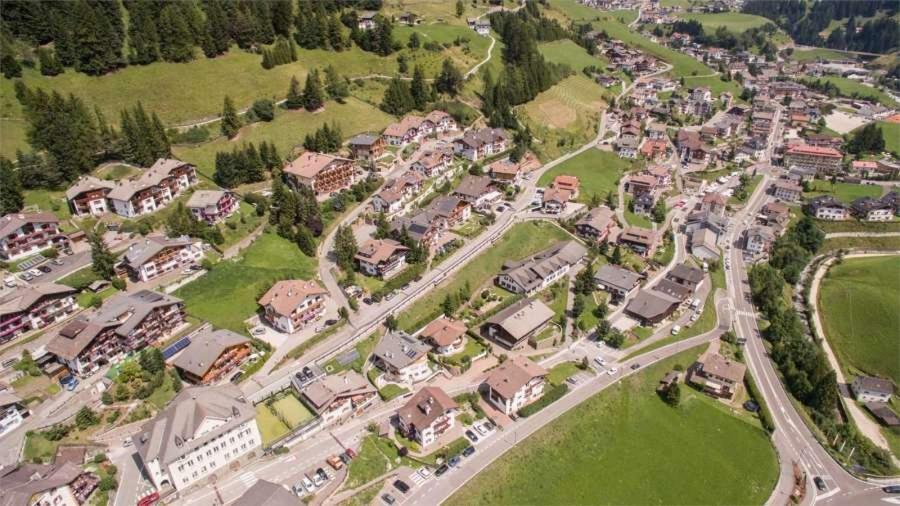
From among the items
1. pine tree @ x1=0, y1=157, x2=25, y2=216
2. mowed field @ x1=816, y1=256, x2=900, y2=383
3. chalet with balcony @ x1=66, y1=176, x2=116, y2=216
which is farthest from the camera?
chalet with balcony @ x1=66, y1=176, x2=116, y2=216

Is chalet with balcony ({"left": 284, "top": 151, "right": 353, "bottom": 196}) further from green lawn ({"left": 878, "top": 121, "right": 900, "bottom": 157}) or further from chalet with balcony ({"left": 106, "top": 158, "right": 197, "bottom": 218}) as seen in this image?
green lawn ({"left": 878, "top": 121, "right": 900, "bottom": 157})

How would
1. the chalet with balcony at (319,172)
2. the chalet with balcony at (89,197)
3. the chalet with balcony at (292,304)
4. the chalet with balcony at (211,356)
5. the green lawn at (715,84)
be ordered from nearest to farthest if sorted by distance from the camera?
the chalet with balcony at (211,356) → the chalet with balcony at (292,304) → the chalet with balcony at (89,197) → the chalet with balcony at (319,172) → the green lawn at (715,84)

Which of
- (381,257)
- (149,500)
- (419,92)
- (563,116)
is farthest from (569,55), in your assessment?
(149,500)

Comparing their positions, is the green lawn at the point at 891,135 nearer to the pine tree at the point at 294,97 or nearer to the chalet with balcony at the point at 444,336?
the chalet with balcony at the point at 444,336

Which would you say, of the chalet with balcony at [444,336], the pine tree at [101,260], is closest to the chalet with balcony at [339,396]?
the chalet with balcony at [444,336]

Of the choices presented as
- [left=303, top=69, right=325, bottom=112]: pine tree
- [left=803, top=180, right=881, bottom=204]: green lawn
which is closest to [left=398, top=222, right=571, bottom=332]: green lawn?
[left=303, top=69, right=325, bottom=112]: pine tree

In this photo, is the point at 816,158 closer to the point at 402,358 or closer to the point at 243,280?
the point at 402,358
